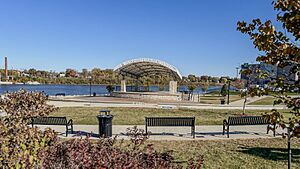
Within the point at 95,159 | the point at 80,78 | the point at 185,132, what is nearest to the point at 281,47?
the point at 95,159

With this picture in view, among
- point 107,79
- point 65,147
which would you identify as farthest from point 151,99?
point 107,79

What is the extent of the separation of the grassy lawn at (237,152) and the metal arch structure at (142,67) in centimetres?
2457

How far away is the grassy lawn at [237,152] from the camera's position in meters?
7.22

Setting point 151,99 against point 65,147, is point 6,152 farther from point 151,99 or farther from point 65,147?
point 151,99

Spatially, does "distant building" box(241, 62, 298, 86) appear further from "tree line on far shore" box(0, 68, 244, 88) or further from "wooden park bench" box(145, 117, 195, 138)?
"tree line on far shore" box(0, 68, 244, 88)

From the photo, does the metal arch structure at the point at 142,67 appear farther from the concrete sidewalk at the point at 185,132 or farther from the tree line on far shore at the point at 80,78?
the tree line on far shore at the point at 80,78

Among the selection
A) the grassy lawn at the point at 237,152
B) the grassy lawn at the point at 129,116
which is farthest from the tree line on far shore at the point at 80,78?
the grassy lawn at the point at 237,152

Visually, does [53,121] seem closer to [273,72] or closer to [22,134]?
[22,134]

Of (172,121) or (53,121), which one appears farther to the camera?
(53,121)

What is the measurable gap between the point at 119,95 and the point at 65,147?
32457 mm

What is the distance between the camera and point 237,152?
27.7ft

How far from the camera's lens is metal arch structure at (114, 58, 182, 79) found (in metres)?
34.3

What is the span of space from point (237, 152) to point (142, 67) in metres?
30.4

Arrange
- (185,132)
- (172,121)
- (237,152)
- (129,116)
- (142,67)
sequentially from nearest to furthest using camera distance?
(237,152), (172,121), (185,132), (129,116), (142,67)
